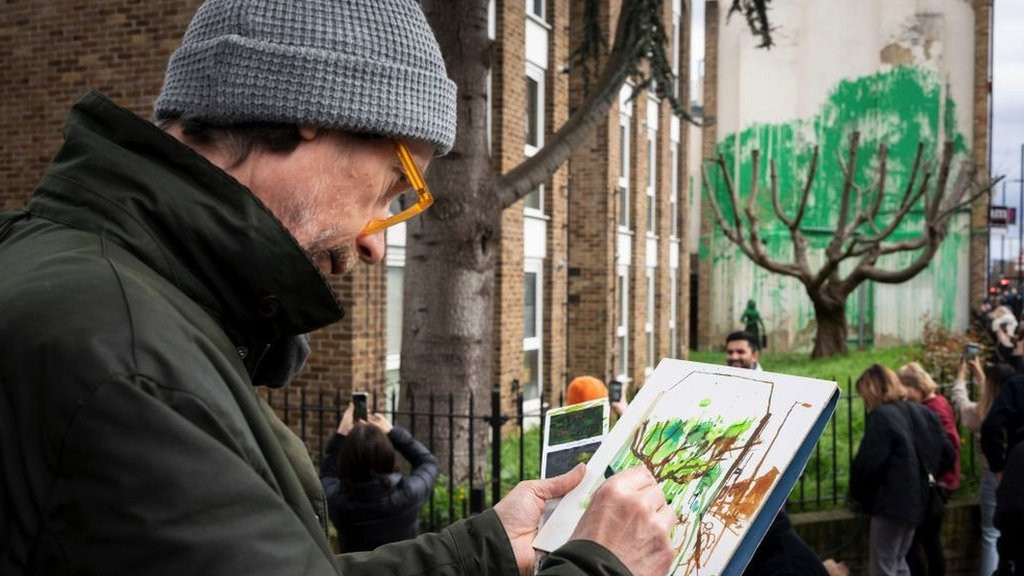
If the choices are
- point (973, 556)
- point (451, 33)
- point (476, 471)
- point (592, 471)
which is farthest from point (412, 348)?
point (592, 471)

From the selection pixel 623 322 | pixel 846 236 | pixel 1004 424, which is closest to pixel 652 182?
pixel 623 322

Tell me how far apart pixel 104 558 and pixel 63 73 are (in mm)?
10755

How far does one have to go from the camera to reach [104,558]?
1.00m

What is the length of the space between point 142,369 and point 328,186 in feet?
1.66

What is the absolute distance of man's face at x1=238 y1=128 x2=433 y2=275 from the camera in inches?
56.4

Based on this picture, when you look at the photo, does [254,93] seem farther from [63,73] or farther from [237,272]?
[63,73]

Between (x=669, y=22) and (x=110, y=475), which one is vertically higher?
(x=669, y=22)

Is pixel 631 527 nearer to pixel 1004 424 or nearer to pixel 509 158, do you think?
pixel 1004 424

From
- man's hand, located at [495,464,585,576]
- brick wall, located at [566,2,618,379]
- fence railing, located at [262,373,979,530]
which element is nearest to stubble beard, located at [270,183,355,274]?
man's hand, located at [495,464,585,576]

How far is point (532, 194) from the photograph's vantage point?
1485 cm

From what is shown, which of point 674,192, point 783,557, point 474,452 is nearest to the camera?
point 783,557

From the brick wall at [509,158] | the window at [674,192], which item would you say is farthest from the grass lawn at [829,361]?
the brick wall at [509,158]

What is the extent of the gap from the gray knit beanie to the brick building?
6068mm

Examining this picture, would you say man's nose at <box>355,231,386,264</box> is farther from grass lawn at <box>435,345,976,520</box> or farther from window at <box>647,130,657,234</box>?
window at <box>647,130,657,234</box>
